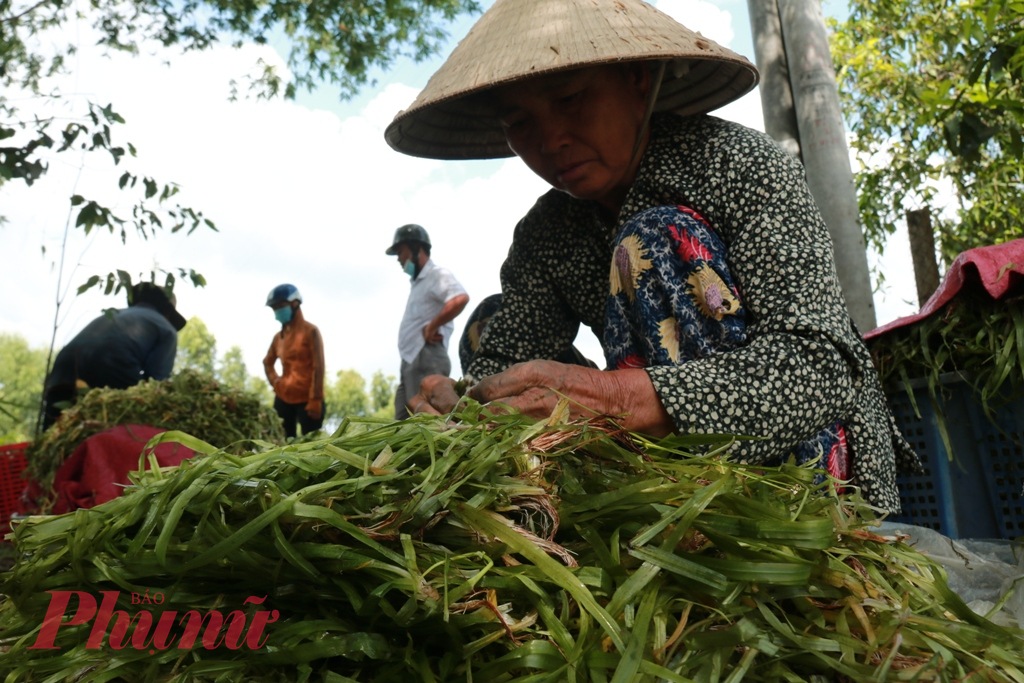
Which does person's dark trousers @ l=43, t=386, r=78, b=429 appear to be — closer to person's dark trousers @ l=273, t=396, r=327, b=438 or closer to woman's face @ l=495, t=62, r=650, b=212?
person's dark trousers @ l=273, t=396, r=327, b=438

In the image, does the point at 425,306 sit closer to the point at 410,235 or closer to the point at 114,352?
the point at 410,235

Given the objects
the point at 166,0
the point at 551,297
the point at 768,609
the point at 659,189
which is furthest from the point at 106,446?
the point at 166,0

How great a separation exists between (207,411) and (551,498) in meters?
3.40

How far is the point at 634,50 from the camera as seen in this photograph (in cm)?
150

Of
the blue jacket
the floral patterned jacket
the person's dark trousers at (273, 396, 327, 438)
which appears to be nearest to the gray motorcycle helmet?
the person's dark trousers at (273, 396, 327, 438)

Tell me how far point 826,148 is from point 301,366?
4.92 metres

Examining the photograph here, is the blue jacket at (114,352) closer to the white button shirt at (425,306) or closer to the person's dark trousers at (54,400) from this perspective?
the person's dark trousers at (54,400)

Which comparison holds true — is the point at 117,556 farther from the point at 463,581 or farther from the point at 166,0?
the point at 166,0

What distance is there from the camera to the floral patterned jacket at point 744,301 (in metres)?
Result: 1.31

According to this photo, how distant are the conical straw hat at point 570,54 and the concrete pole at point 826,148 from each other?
52.3 inches

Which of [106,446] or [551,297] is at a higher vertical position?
[551,297]

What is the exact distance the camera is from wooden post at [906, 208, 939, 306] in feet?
10.3

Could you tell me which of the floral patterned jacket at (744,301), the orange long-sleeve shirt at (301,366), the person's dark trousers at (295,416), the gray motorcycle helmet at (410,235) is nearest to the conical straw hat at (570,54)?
the floral patterned jacket at (744,301)

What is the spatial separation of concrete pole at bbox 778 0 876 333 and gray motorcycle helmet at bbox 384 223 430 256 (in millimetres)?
3537
